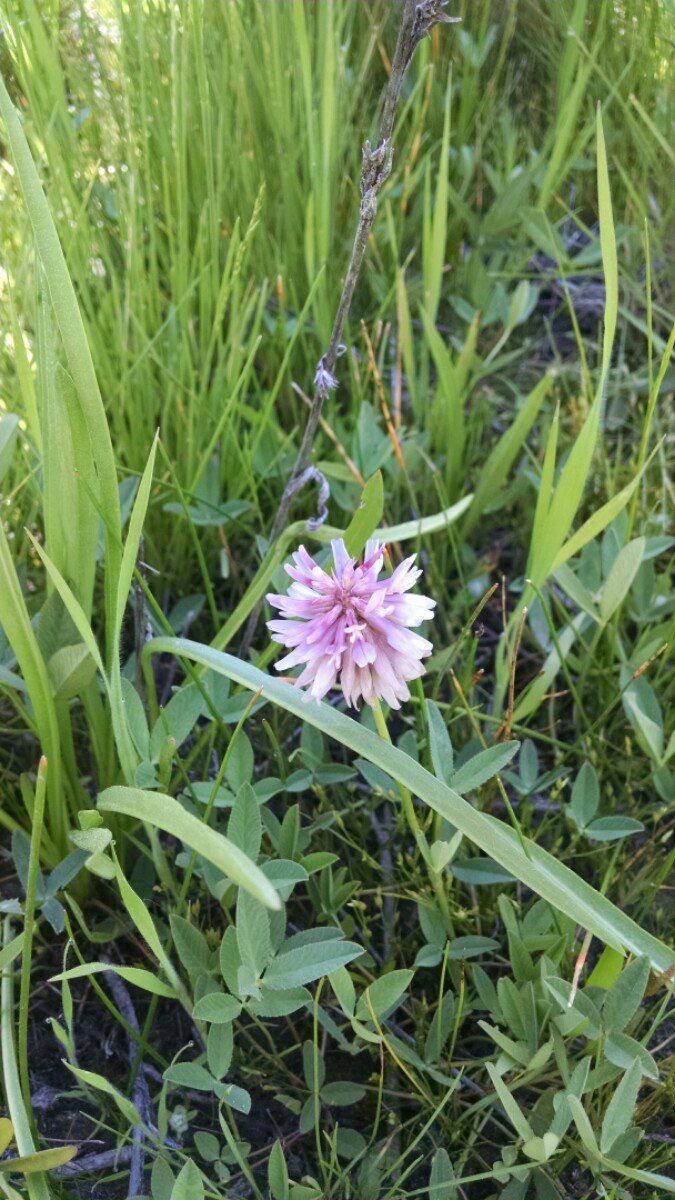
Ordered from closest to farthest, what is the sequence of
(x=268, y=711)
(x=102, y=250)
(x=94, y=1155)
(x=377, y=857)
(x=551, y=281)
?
1. (x=94, y=1155)
2. (x=377, y=857)
3. (x=268, y=711)
4. (x=102, y=250)
5. (x=551, y=281)

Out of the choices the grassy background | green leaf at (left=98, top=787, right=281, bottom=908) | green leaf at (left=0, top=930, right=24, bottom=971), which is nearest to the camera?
green leaf at (left=98, top=787, right=281, bottom=908)

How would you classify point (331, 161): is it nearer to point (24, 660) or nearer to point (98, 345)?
point (98, 345)

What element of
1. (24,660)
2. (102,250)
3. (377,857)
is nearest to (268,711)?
(377,857)

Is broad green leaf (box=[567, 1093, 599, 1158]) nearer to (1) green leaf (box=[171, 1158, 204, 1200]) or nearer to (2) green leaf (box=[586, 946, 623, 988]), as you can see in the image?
(2) green leaf (box=[586, 946, 623, 988])

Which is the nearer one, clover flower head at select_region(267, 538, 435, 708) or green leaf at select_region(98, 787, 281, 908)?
green leaf at select_region(98, 787, 281, 908)

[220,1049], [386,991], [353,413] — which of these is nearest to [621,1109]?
[386,991]

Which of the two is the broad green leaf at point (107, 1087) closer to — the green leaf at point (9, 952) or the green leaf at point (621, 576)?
the green leaf at point (9, 952)

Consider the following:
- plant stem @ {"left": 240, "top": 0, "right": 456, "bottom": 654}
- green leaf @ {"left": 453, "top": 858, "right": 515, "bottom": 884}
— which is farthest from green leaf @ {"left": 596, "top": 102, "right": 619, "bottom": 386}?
green leaf @ {"left": 453, "top": 858, "right": 515, "bottom": 884}

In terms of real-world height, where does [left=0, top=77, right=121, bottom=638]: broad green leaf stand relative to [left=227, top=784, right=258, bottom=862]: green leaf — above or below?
above
